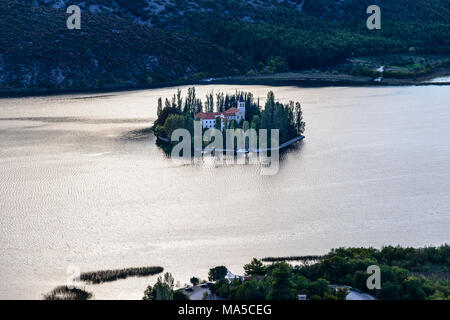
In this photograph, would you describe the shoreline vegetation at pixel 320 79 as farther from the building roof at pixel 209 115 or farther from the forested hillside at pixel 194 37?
the building roof at pixel 209 115

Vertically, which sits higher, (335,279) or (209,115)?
(209,115)

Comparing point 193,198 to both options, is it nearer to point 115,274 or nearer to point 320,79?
point 115,274

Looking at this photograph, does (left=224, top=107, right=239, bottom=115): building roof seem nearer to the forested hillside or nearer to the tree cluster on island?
the tree cluster on island

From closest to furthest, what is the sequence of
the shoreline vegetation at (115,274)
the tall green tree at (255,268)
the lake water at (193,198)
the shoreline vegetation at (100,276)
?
1. the shoreline vegetation at (100,276)
2. the tall green tree at (255,268)
3. the shoreline vegetation at (115,274)
4. the lake water at (193,198)

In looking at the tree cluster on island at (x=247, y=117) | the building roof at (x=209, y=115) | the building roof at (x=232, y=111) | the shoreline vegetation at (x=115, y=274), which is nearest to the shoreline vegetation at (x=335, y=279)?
the shoreline vegetation at (x=115, y=274)

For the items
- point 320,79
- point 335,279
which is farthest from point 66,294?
point 320,79

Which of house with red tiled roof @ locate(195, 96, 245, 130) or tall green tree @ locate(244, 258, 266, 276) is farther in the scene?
house with red tiled roof @ locate(195, 96, 245, 130)

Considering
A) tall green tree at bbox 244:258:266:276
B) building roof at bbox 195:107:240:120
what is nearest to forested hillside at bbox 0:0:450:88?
building roof at bbox 195:107:240:120
